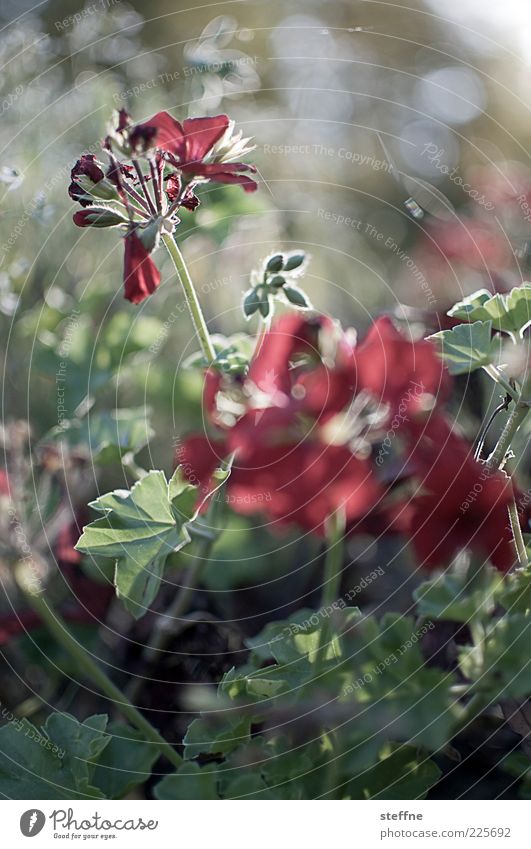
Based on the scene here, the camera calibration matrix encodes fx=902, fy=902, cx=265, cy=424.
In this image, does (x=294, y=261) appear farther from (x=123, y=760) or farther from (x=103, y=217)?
(x=123, y=760)

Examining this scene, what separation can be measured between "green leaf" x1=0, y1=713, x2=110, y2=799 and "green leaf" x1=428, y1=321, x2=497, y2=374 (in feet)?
0.94

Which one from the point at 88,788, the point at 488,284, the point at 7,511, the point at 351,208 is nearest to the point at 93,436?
the point at 7,511

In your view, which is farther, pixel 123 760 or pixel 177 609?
pixel 177 609

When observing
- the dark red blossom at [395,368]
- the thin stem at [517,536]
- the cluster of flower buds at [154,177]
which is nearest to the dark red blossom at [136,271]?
the cluster of flower buds at [154,177]

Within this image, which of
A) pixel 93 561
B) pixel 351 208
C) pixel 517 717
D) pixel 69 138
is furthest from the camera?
pixel 351 208

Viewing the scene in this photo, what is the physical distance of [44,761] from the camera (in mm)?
516

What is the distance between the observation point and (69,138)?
3.00ft

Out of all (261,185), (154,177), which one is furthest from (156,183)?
(261,185)

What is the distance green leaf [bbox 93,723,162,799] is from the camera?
515 millimetres
